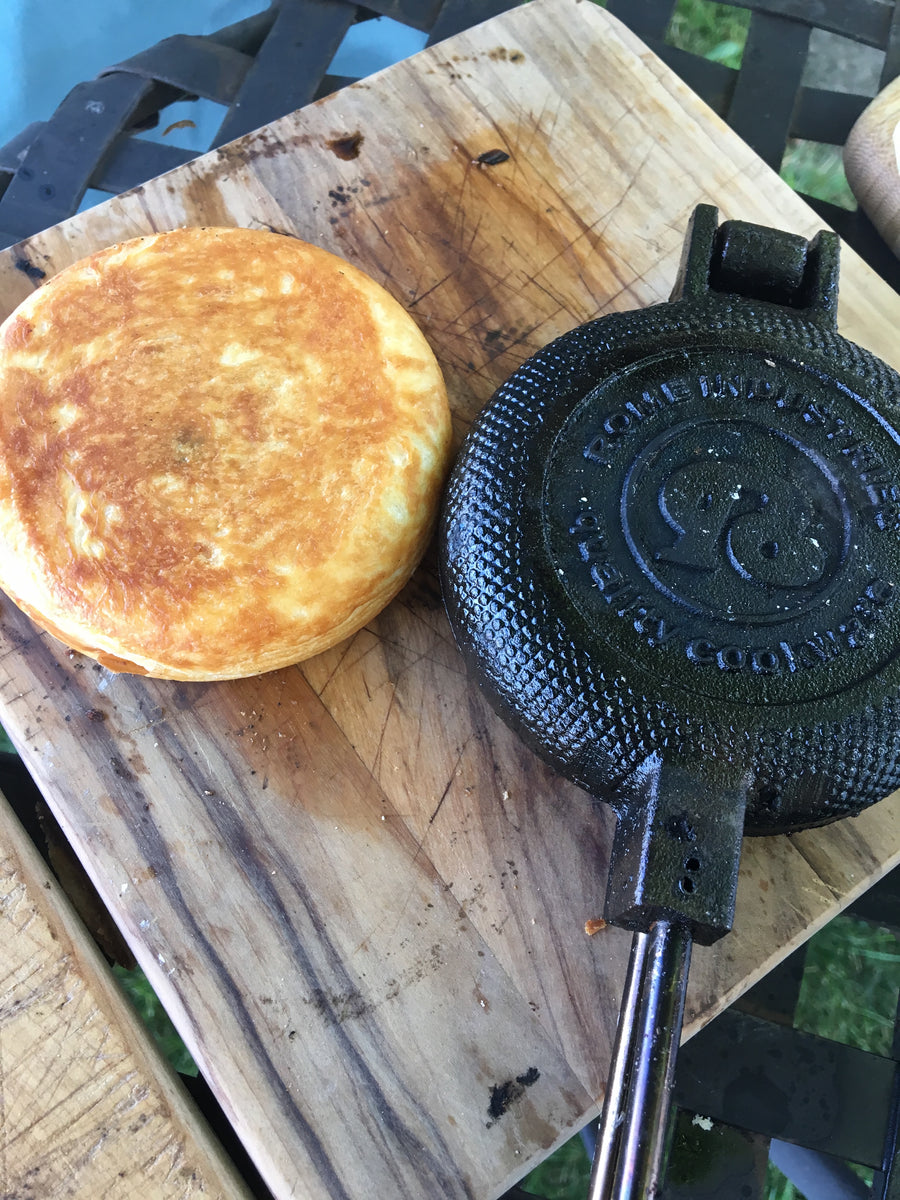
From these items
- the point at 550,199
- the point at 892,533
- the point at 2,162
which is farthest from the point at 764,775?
the point at 2,162

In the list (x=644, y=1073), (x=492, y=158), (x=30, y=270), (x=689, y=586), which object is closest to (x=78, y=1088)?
(x=644, y=1073)

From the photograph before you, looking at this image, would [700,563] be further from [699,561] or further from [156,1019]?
[156,1019]

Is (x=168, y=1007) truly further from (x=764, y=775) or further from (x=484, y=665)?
(x=764, y=775)

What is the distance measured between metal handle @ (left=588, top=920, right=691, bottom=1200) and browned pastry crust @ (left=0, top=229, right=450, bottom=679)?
1.69ft

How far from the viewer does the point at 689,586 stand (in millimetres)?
874

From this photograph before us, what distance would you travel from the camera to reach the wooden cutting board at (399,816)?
1.02 meters

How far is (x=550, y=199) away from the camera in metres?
1.36

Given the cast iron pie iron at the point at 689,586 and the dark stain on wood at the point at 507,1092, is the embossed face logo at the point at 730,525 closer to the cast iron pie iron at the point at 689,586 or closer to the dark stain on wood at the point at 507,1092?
the cast iron pie iron at the point at 689,586

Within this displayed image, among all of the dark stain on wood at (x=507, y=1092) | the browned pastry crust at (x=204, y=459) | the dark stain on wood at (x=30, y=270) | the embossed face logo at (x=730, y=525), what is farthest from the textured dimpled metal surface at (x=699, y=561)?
the dark stain on wood at (x=30, y=270)

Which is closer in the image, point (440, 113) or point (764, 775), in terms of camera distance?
point (764, 775)

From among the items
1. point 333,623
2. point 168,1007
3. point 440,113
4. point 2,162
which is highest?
point 2,162

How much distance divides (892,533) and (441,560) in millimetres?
493

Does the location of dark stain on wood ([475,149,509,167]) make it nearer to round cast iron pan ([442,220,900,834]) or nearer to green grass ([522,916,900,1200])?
round cast iron pan ([442,220,900,834])

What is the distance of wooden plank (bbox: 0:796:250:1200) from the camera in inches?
40.0
